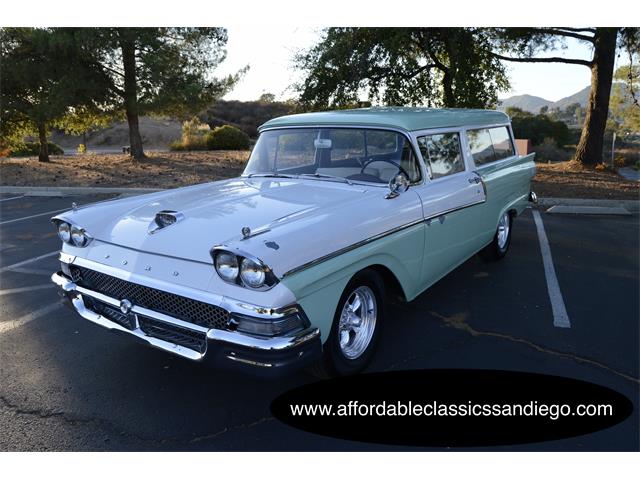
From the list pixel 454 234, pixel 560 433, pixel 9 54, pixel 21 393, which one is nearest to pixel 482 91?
pixel 454 234

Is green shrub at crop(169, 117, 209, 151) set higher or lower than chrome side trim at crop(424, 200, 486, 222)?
higher

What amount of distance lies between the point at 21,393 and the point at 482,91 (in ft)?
39.3

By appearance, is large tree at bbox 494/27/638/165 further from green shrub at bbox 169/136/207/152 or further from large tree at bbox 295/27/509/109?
green shrub at bbox 169/136/207/152

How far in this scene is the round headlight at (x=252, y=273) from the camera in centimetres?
254

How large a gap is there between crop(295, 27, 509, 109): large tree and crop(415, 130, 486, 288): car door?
7.95 m

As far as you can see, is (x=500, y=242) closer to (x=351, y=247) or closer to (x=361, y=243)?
(x=361, y=243)

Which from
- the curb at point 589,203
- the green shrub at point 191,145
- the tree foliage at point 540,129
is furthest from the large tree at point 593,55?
the tree foliage at point 540,129

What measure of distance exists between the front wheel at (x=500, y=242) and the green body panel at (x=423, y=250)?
170 millimetres

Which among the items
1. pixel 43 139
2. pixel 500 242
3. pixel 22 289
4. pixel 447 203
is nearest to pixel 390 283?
pixel 447 203

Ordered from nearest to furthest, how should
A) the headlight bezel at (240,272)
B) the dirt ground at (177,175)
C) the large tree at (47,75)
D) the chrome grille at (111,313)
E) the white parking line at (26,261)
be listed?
the headlight bezel at (240,272), the chrome grille at (111,313), the white parking line at (26,261), the dirt ground at (177,175), the large tree at (47,75)

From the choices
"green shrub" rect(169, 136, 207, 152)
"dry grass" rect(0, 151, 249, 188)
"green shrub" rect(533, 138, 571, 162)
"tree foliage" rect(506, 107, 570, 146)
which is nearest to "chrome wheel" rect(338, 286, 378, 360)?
"dry grass" rect(0, 151, 249, 188)

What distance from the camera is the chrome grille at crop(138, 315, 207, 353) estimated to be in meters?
2.76

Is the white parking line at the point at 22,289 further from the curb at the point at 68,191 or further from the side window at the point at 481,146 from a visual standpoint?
the curb at the point at 68,191

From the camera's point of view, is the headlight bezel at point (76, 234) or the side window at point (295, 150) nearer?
the headlight bezel at point (76, 234)
